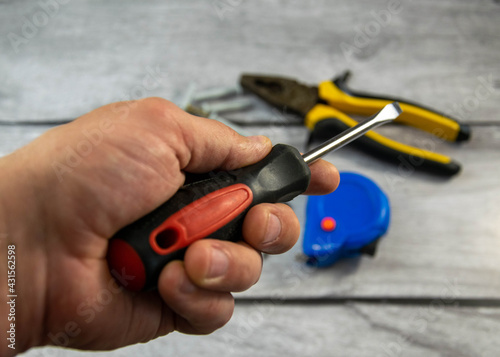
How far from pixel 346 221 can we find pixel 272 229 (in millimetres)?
242

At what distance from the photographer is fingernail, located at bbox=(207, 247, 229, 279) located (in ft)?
1.15

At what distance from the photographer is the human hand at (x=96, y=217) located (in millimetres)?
376

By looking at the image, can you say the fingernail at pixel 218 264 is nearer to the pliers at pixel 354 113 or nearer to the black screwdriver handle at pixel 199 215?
the black screwdriver handle at pixel 199 215

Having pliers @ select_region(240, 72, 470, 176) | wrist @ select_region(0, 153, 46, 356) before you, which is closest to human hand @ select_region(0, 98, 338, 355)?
wrist @ select_region(0, 153, 46, 356)

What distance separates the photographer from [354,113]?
0.68 meters

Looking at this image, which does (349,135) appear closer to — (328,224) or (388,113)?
(388,113)

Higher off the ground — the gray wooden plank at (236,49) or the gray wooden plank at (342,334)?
the gray wooden plank at (236,49)

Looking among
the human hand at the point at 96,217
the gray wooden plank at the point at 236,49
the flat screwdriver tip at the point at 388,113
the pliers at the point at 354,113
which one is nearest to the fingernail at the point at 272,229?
the human hand at the point at 96,217

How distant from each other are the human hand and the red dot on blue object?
0.19 meters

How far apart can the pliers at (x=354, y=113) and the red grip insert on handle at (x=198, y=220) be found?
0.32 m

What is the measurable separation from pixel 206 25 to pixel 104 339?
1.91ft

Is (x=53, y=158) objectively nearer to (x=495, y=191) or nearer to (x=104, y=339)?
(x=104, y=339)

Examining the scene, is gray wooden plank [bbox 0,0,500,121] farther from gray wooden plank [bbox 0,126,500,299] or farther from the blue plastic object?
the blue plastic object

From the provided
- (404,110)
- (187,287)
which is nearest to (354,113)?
(404,110)
